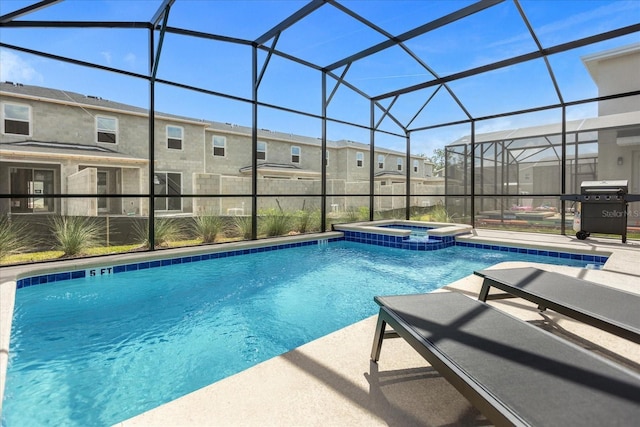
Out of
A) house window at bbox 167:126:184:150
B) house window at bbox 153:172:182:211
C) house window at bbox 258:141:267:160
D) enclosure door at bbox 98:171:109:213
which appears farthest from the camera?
house window at bbox 258:141:267:160

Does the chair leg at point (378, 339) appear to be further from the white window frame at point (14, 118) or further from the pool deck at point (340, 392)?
the white window frame at point (14, 118)

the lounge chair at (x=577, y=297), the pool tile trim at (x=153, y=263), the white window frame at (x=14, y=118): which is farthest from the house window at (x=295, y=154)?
the lounge chair at (x=577, y=297)

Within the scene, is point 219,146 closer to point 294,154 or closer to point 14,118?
point 294,154

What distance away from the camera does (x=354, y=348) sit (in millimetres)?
2152

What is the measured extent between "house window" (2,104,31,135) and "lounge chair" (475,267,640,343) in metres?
14.4

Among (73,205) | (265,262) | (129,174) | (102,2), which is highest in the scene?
(102,2)

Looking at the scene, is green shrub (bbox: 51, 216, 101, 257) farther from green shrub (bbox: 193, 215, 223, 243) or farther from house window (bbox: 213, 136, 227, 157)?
house window (bbox: 213, 136, 227, 157)

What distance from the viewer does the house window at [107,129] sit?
40.0ft

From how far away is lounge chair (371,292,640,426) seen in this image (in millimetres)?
1074

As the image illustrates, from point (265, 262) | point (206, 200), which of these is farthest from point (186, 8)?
point (206, 200)

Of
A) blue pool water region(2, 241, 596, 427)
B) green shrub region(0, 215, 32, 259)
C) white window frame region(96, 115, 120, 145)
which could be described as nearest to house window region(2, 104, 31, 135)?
white window frame region(96, 115, 120, 145)

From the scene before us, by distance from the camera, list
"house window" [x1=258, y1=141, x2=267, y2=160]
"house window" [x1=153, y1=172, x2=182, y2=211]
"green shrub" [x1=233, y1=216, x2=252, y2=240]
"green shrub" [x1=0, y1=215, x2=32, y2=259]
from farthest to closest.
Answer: "house window" [x1=258, y1=141, x2=267, y2=160]
"house window" [x1=153, y1=172, x2=182, y2=211]
"green shrub" [x1=233, y1=216, x2=252, y2=240]
"green shrub" [x1=0, y1=215, x2=32, y2=259]

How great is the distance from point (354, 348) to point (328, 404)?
61 centimetres

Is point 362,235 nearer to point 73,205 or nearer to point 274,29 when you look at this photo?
point 274,29
